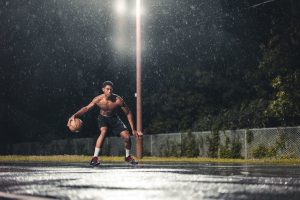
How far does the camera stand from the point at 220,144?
3092cm

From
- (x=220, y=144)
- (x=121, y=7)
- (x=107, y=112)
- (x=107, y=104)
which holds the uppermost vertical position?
(x=121, y=7)

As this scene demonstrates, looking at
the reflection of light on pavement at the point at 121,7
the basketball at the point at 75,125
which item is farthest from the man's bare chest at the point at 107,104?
the reflection of light on pavement at the point at 121,7

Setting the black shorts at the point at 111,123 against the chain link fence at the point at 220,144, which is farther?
the chain link fence at the point at 220,144

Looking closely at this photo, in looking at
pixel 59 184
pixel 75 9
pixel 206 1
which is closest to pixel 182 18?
pixel 206 1

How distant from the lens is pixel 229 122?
3186 cm

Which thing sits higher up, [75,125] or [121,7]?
[121,7]

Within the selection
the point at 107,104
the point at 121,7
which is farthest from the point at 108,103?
the point at 121,7

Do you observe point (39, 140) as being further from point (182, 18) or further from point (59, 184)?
point (59, 184)

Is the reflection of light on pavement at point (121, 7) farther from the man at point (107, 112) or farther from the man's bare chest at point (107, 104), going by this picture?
the man's bare chest at point (107, 104)

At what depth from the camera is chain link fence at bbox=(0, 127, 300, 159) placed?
2750 centimetres

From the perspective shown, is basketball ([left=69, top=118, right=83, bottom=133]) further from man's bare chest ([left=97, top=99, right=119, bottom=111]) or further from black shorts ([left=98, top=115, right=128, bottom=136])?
man's bare chest ([left=97, top=99, right=119, bottom=111])

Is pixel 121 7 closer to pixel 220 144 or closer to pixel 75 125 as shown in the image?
pixel 220 144

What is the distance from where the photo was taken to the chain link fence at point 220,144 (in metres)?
27.5

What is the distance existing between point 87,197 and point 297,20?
25.8m
